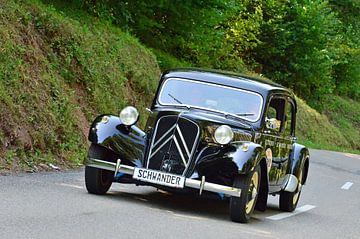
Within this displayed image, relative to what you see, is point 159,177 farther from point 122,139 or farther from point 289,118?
point 289,118

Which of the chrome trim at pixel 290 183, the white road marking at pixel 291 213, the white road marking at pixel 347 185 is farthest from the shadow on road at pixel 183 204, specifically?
the white road marking at pixel 347 185

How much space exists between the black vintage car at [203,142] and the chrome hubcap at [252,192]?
13mm

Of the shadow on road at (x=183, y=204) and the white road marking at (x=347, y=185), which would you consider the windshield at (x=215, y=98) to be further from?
the white road marking at (x=347, y=185)

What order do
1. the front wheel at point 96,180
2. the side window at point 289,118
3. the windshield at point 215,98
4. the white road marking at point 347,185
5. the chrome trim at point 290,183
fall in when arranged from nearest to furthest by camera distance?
1. the front wheel at point 96,180
2. the windshield at point 215,98
3. the chrome trim at point 290,183
4. the side window at point 289,118
5. the white road marking at point 347,185

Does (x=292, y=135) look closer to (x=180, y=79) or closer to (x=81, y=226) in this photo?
(x=180, y=79)

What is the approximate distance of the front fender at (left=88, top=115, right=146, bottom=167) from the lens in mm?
9430

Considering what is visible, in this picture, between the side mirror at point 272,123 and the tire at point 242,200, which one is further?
the side mirror at point 272,123

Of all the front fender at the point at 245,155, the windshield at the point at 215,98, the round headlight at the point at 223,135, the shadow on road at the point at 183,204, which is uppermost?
the windshield at the point at 215,98

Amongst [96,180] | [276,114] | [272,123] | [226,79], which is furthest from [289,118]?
[96,180]

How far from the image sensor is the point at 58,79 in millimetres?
14594

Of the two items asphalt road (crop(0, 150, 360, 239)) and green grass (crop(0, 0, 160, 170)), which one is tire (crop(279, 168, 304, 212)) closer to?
asphalt road (crop(0, 150, 360, 239))

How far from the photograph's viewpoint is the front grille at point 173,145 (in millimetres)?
9156

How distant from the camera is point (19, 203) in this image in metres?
8.02

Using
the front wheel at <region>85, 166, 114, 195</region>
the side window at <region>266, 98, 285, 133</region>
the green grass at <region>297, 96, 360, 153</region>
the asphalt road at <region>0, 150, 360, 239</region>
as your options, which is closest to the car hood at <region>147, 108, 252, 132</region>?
the side window at <region>266, 98, 285, 133</region>
